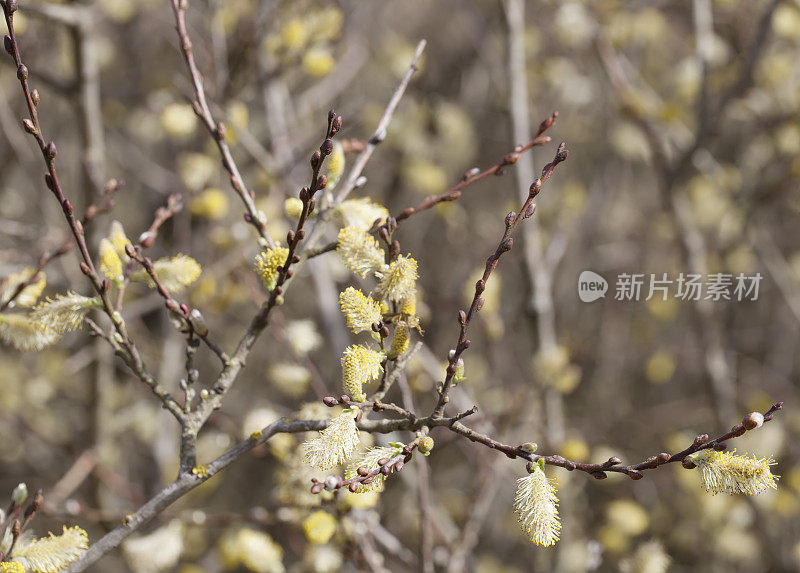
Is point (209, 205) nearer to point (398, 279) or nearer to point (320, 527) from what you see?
point (320, 527)

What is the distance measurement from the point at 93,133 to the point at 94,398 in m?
1.05

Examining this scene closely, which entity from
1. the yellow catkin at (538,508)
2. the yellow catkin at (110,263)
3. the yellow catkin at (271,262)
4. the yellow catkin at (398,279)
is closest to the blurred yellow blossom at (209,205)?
the yellow catkin at (110,263)

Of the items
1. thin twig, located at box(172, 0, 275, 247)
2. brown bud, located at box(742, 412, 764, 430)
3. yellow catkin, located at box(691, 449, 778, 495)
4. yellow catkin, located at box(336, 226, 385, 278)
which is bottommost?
yellow catkin, located at box(691, 449, 778, 495)

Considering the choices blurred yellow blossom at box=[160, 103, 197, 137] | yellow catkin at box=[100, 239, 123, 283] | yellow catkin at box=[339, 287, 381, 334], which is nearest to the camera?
yellow catkin at box=[339, 287, 381, 334]

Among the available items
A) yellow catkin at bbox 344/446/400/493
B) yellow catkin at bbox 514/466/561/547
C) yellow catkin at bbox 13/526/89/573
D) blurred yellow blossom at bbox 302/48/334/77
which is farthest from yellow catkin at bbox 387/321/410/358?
blurred yellow blossom at bbox 302/48/334/77

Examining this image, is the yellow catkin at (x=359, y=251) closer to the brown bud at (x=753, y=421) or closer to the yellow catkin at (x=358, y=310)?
the yellow catkin at (x=358, y=310)

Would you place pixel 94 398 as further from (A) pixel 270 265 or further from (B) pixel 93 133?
(A) pixel 270 265

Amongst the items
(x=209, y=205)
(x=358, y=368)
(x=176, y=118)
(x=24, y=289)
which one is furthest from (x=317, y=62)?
(x=358, y=368)

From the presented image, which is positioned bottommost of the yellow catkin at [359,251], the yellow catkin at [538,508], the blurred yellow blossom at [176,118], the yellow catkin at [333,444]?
the yellow catkin at [333,444]

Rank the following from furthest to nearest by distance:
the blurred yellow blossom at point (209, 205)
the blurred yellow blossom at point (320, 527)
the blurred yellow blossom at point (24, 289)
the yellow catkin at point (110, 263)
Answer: the blurred yellow blossom at point (209, 205) → the blurred yellow blossom at point (320, 527) → the blurred yellow blossom at point (24, 289) → the yellow catkin at point (110, 263)

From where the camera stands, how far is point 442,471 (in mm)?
4008

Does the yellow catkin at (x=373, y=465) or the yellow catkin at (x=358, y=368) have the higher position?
the yellow catkin at (x=358, y=368)

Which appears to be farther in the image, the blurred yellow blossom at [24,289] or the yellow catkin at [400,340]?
the blurred yellow blossom at [24,289]

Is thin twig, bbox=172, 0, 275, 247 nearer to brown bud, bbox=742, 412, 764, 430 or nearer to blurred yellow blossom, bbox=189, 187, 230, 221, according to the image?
brown bud, bbox=742, 412, 764, 430
